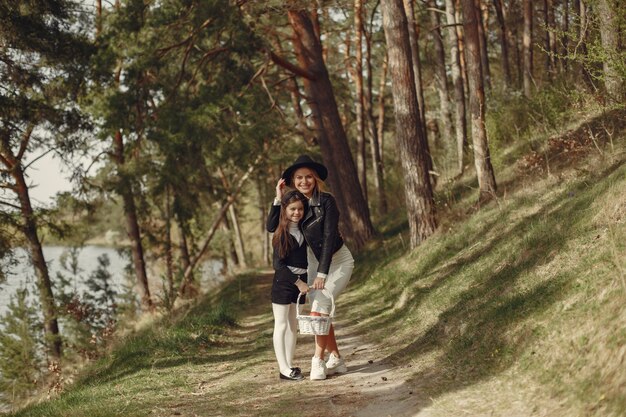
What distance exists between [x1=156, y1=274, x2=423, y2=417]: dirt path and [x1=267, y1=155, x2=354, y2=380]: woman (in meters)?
0.45

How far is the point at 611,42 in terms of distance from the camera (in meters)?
9.71

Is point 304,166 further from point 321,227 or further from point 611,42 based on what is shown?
point 611,42

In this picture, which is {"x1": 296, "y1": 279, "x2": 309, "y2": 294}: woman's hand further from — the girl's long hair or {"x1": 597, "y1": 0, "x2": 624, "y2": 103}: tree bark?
{"x1": 597, "y1": 0, "x2": 624, "y2": 103}: tree bark

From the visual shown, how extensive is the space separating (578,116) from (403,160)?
3.70 metres

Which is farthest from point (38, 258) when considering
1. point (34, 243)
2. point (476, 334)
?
point (476, 334)

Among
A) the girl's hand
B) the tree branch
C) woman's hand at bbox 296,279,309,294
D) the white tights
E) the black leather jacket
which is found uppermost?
the tree branch

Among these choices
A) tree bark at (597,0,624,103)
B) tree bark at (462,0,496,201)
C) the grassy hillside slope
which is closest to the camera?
the grassy hillside slope

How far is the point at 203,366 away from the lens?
30.0 ft

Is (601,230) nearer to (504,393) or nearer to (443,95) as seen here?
(504,393)

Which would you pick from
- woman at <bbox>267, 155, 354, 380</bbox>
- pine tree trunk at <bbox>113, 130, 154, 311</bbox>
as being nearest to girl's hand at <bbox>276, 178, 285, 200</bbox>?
woman at <bbox>267, 155, 354, 380</bbox>

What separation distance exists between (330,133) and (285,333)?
38.9 feet

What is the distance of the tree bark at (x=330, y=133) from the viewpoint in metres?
18.5

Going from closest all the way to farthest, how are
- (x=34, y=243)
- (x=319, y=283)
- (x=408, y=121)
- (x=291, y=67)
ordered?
(x=319, y=283), (x=408, y=121), (x=291, y=67), (x=34, y=243)

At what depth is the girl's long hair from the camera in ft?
23.5
